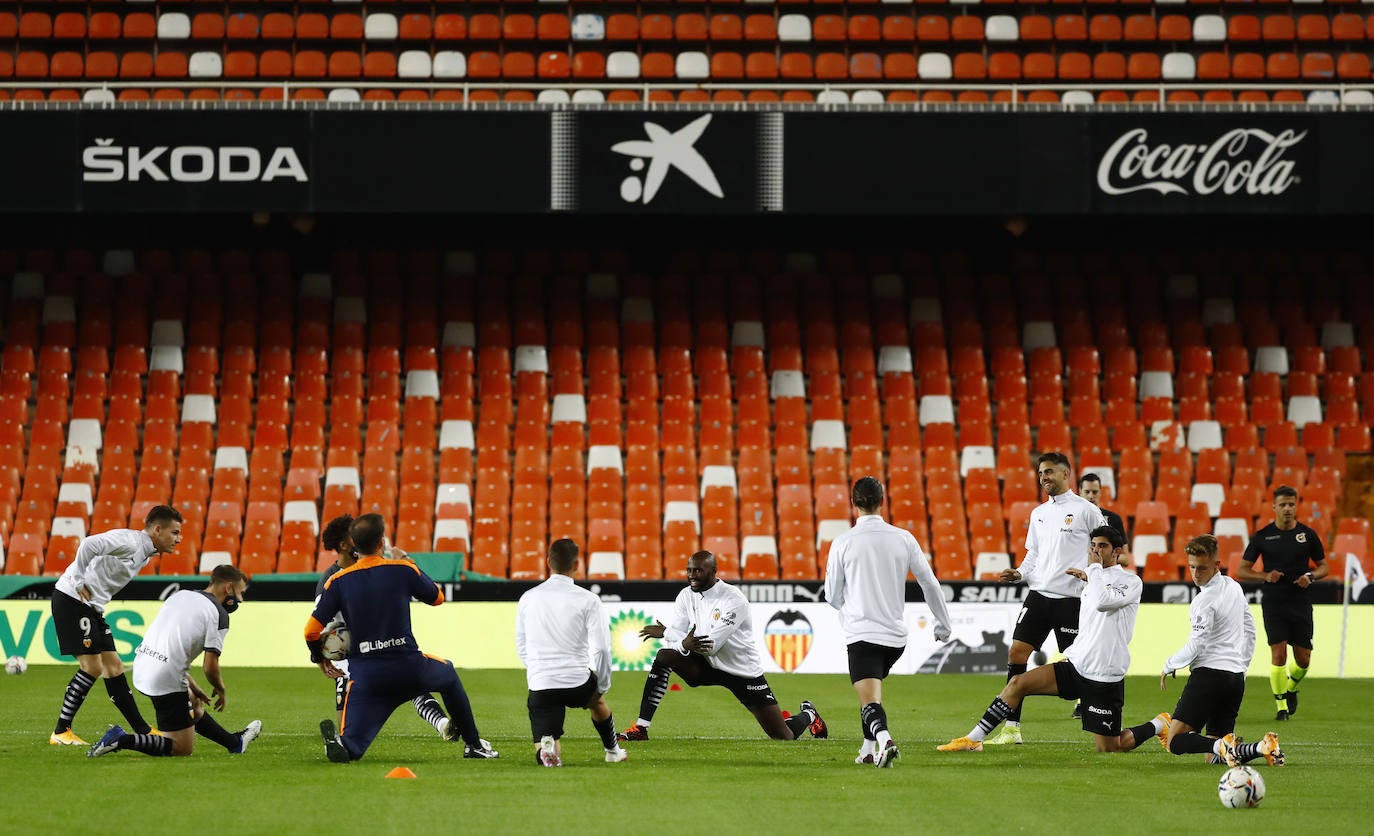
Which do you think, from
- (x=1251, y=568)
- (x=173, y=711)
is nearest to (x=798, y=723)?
(x=173, y=711)

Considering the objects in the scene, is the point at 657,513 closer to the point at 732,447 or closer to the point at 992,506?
the point at 732,447

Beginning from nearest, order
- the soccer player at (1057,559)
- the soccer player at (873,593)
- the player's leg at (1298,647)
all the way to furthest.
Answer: the soccer player at (873,593) → the soccer player at (1057,559) → the player's leg at (1298,647)

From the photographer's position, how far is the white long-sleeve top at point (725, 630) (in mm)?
11648

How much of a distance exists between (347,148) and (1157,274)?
41.1 feet

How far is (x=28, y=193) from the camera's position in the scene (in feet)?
73.3

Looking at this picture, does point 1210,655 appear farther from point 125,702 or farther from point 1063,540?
point 125,702

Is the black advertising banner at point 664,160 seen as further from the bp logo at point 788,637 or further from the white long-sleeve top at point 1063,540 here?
the white long-sleeve top at point 1063,540

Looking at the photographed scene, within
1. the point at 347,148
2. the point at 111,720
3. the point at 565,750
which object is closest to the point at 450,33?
the point at 347,148

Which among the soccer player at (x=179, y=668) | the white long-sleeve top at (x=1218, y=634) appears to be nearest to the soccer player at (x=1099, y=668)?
the white long-sleeve top at (x=1218, y=634)

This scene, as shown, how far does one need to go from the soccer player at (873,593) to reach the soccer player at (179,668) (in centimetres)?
384

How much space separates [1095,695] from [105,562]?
658cm

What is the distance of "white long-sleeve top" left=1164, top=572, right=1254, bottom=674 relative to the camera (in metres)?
10.3

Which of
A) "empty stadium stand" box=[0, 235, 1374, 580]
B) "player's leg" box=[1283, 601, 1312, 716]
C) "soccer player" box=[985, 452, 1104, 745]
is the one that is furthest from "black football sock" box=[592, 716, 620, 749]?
"empty stadium stand" box=[0, 235, 1374, 580]

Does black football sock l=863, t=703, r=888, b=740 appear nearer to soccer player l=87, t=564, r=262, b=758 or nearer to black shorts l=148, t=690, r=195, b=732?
soccer player l=87, t=564, r=262, b=758
